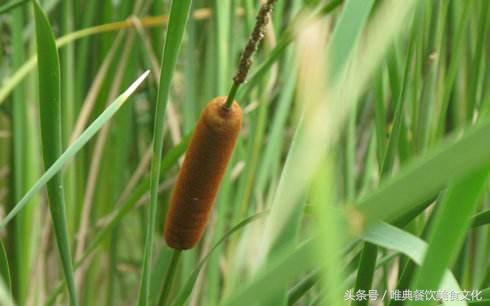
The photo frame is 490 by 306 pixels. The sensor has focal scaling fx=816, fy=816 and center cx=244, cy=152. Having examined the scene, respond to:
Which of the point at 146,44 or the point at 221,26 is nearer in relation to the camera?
the point at 221,26

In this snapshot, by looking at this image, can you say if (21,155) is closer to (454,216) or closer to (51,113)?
(51,113)

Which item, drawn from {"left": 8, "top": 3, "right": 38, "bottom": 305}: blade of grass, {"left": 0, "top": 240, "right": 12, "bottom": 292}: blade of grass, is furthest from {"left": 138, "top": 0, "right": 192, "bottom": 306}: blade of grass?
{"left": 8, "top": 3, "right": 38, "bottom": 305}: blade of grass

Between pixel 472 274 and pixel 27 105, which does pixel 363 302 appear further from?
pixel 27 105

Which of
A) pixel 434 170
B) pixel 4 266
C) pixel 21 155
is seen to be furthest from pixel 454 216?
pixel 21 155

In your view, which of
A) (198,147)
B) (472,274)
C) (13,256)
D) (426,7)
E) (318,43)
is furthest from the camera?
(13,256)

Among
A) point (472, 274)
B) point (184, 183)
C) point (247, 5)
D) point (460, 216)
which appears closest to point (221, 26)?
point (247, 5)
